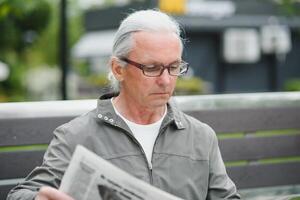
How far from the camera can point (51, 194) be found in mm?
2223

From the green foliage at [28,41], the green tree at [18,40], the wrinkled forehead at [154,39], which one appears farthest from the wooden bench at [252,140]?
the green tree at [18,40]

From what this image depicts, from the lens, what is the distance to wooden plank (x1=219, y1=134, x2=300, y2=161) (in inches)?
149

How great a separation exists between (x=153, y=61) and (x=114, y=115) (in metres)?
0.29

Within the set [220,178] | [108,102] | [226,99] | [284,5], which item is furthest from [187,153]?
[284,5]

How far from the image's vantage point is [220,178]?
8.93 feet

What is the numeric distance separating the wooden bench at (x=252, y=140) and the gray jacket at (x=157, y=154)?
67 centimetres

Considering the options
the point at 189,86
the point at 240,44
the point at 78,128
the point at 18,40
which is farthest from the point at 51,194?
the point at 18,40

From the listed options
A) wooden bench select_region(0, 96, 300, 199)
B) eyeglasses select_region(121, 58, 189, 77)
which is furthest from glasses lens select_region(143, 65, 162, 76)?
wooden bench select_region(0, 96, 300, 199)

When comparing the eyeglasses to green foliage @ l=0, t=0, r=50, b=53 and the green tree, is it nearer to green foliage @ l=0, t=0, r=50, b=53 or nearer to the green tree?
the green tree

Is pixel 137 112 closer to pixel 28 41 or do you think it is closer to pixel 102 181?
pixel 102 181

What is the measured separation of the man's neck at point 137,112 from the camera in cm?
269

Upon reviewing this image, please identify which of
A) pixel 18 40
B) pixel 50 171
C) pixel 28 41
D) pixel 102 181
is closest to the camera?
pixel 102 181

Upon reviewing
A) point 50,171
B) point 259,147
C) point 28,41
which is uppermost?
point 50,171

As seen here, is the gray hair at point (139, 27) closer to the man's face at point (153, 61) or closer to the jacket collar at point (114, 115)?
the man's face at point (153, 61)
